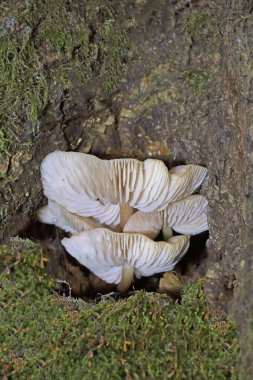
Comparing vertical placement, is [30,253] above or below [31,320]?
above

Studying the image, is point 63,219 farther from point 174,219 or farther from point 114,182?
point 174,219

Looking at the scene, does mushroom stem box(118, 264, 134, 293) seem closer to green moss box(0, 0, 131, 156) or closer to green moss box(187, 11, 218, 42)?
green moss box(0, 0, 131, 156)

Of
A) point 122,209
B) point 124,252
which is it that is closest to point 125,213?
point 122,209

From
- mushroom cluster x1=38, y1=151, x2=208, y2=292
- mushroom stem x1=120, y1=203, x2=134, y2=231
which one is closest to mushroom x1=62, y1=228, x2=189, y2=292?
mushroom cluster x1=38, y1=151, x2=208, y2=292

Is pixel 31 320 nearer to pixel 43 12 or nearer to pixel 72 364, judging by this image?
pixel 72 364

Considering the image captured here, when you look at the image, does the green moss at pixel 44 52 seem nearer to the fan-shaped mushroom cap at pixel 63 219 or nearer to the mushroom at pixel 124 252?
the fan-shaped mushroom cap at pixel 63 219

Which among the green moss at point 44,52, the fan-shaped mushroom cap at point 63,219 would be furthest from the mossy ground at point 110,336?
the green moss at point 44,52

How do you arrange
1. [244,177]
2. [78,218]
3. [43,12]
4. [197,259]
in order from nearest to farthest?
[244,177]
[43,12]
[78,218]
[197,259]

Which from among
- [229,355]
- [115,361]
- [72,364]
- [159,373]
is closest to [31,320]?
[72,364]
